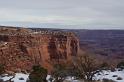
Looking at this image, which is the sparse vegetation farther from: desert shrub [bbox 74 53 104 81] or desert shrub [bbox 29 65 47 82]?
desert shrub [bbox 29 65 47 82]

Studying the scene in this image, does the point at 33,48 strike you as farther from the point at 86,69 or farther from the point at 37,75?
the point at 37,75

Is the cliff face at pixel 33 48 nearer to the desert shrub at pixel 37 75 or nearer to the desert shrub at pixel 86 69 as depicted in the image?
the desert shrub at pixel 86 69

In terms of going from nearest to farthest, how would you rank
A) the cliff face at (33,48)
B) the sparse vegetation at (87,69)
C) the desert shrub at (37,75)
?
the desert shrub at (37,75), the sparse vegetation at (87,69), the cliff face at (33,48)

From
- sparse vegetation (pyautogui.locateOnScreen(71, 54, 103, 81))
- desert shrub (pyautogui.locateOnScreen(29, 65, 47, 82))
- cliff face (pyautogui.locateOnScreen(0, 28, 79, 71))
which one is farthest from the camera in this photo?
cliff face (pyautogui.locateOnScreen(0, 28, 79, 71))

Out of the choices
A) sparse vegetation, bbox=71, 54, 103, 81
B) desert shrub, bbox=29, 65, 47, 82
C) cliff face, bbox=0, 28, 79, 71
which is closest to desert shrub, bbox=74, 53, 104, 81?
sparse vegetation, bbox=71, 54, 103, 81

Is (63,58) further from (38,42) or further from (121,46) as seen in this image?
(121,46)

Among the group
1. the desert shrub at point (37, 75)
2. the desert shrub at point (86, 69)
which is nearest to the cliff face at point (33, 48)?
the desert shrub at point (86, 69)

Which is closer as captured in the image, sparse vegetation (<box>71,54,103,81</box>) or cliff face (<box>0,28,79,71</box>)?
sparse vegetation (<box>71,54,103,81</box>)

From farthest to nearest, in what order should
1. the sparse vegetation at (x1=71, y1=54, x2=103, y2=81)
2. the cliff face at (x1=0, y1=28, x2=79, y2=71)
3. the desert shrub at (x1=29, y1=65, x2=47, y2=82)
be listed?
the cliff face at (x1=0, y1=28, x2=79, y2=71), the sparse vegetation at (x1=71, y1=54, x2=103, y2=81), the desert shrub at (x1=29, y1=65, x2=47, y2=82)

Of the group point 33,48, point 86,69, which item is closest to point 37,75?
point 86,69
